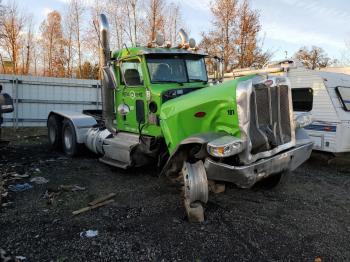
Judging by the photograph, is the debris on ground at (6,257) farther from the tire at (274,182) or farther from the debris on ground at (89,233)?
the tire at (274,182)

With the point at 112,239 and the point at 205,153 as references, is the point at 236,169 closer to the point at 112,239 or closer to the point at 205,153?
the point at 205,153

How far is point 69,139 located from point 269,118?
19.3 feet

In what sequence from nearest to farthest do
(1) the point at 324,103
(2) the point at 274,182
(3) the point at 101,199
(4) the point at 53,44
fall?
(3) the point at 101,199, (2) the point at 274,182, (1) the point at 324,103, (4) the point at 53,44

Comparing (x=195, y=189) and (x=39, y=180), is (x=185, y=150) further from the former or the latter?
(x=39, y=180)

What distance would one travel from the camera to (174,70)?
5949 mm

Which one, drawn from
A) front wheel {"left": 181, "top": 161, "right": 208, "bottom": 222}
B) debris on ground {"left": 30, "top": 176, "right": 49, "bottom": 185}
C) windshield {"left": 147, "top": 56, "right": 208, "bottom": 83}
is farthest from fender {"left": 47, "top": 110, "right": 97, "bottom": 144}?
front wheel {"left": 181, "top": 161, "right": 208, "bottom": 222}

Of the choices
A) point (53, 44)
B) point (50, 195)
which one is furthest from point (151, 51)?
point (53, 44)

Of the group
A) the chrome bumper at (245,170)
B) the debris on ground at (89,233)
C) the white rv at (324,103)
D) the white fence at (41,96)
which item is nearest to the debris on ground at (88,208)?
the debris on ground at (89,233)

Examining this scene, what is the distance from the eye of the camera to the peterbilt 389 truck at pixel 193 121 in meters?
3.94

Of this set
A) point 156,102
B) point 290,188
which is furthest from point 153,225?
point 290,188

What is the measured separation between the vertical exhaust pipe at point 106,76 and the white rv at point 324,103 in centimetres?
467

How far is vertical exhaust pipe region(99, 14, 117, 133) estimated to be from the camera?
6.26 metres

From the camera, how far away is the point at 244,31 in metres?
20.7

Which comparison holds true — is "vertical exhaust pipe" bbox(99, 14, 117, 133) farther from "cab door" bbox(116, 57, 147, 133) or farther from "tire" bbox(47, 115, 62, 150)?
"tire" bbox(47, 115, 62, 150)
